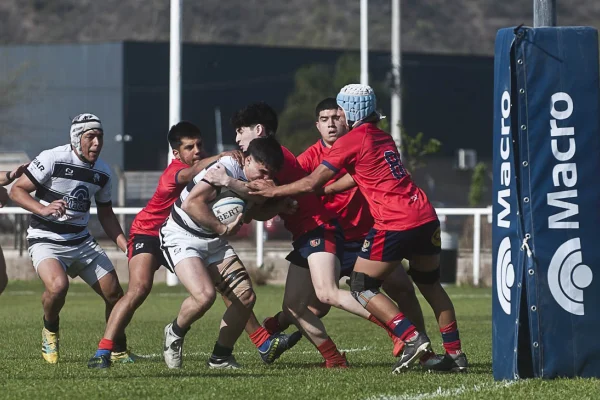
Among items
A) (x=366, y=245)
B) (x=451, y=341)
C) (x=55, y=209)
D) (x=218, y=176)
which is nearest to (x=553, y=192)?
(x=366, y=245)

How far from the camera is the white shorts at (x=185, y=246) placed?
9359mm

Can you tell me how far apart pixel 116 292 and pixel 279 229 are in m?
27.0

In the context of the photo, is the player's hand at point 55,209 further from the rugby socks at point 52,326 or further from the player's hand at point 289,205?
the player's hand at point 289,205

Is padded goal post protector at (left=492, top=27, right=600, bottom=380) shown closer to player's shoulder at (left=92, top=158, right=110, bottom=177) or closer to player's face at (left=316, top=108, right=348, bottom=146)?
player's face at (left=316, top=108, right=348, bottom=146)

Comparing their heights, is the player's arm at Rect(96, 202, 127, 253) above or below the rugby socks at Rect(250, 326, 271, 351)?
above

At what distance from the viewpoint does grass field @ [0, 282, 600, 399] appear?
25.3 feet

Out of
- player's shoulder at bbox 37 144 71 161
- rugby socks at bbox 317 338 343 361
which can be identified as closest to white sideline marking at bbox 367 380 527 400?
rugby socks at bbox 317 338 343 361

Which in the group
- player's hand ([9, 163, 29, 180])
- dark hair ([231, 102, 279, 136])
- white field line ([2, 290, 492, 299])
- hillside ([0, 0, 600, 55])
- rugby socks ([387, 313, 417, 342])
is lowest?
white field line ([2, 290, 492, 299])

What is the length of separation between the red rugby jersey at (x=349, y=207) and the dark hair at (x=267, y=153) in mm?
1047

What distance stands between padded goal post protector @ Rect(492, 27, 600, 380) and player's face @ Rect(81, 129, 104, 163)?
3.78 m

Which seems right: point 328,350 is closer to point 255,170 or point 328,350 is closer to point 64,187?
point 255,170

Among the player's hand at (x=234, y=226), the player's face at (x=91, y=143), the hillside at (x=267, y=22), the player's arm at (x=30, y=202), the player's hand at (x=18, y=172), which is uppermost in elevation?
the hillside at (x=267, y=22)

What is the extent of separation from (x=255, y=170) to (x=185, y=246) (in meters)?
0.81

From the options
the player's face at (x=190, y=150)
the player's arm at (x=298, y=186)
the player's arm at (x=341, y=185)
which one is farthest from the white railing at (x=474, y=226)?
the player's arm at (x=298, y=186)
